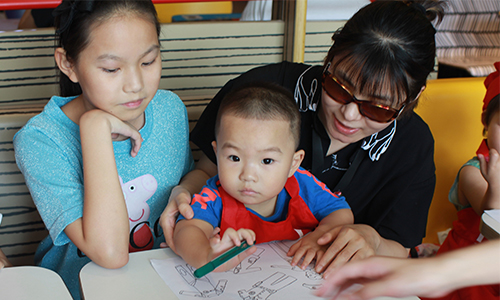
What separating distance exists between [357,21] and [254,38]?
87 cm

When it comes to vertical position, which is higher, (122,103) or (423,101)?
(122,103)

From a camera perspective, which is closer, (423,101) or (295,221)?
(295,221)

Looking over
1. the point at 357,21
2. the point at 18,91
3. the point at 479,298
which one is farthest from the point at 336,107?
the point at 18,91

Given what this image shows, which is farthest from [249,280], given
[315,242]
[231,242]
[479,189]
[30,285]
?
[479,189]

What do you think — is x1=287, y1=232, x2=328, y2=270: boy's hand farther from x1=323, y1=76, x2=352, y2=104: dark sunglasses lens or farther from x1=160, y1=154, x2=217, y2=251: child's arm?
x1=323, y1=76, x2=352, y2=104: dark sunglasses lens

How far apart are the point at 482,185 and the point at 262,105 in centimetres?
102

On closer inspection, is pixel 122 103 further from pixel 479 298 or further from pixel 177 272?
pixel 479 298

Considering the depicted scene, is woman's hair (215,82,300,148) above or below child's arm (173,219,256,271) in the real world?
above

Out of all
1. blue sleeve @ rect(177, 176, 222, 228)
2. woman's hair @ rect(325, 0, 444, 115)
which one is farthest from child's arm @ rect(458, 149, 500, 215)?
blue sleeve @ rect(177, 176, 222, 228)

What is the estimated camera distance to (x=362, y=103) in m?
1.15

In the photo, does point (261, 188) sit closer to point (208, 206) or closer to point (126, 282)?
point (208, 206)

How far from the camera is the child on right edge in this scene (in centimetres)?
106

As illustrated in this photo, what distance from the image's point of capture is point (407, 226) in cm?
133

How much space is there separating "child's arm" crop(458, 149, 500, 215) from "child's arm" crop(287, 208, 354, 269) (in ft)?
1.94
